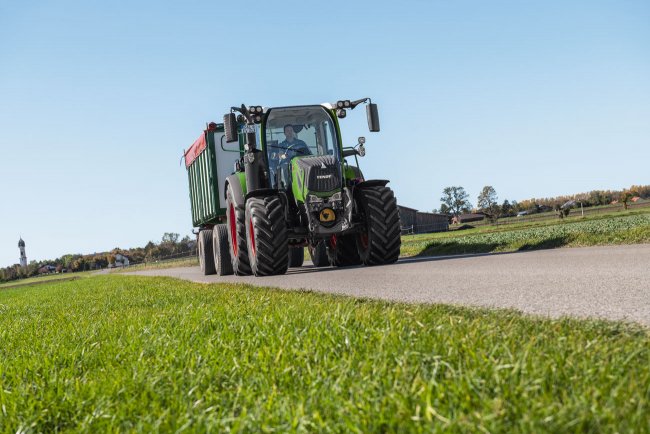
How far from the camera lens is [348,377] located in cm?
251

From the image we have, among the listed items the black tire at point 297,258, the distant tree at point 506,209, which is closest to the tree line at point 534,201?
the distant tree at point 506,209

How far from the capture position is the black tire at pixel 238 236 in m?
11.8

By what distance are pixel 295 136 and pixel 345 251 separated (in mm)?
2460

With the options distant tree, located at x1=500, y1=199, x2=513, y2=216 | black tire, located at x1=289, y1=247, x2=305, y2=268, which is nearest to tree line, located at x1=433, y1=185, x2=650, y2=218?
distant tree, located at x1=500, y1=199, x2=513, y2=216

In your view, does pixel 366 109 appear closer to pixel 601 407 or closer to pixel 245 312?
pixel 245 312

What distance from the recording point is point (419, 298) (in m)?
5.38

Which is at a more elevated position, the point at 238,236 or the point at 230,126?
the point at 230,126

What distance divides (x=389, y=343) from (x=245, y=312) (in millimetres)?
2071

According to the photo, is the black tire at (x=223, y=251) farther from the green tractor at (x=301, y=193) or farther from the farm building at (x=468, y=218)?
the farm building at (x=468, y=218)

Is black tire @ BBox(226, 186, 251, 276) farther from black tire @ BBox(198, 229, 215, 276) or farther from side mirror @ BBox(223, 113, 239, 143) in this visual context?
black tire @ BBox(198, 229, 215, 276)

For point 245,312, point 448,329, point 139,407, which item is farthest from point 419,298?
point 139,407

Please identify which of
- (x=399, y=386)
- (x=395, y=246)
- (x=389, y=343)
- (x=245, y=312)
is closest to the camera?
(x=399, y=386)

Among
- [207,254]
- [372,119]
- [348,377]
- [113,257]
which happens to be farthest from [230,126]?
[113,257]

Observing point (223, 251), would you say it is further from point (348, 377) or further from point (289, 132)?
point (348, 377)
